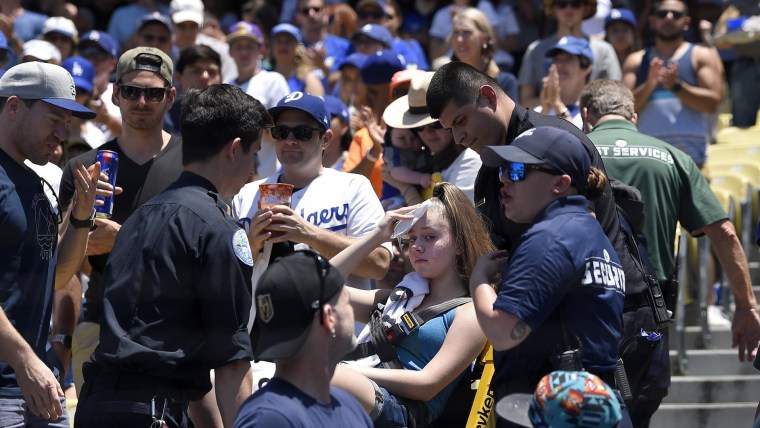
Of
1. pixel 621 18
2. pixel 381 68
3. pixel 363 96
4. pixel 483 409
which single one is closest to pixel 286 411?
pixel 483 409

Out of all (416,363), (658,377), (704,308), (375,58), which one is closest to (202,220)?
(416,363)

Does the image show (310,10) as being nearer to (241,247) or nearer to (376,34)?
(376,34)

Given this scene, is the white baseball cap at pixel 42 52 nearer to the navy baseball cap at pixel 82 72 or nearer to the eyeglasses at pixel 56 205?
the navy baseball cap at pixel 82 72

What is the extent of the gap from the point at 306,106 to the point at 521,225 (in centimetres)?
193

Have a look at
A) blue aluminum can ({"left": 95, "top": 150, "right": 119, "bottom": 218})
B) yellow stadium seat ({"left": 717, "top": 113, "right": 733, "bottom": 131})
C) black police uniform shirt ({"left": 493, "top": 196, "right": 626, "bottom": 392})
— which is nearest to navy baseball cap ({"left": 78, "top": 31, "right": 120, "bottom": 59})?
blue aluminum can ({"left": 95, "top": 150, "right": 119, "bottom": 218})

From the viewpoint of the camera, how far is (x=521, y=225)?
4.52 m

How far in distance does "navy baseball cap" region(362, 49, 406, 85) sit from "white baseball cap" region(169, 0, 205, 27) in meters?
2.63

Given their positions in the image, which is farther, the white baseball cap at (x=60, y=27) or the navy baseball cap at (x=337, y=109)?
the white baseball cap at (x=60, y=27)

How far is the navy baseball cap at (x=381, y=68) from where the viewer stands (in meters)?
8.20

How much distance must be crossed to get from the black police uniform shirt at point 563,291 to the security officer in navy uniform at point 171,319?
93 cm

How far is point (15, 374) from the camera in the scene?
462 centimetres

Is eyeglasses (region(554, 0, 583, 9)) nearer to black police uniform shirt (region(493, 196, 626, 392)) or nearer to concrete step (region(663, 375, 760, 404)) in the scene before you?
concrete step (region(663, 375, 760, 404))

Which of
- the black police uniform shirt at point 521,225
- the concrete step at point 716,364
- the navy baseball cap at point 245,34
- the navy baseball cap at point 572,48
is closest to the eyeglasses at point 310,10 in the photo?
the navy baseball cap at point 245,34

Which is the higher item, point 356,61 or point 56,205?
point 56,205
